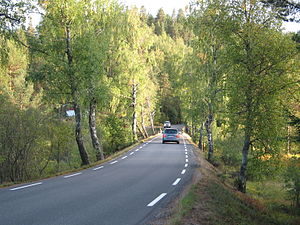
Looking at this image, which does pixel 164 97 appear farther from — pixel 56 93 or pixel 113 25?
pixel 56 93

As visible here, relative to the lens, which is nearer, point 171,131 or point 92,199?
point 92,199

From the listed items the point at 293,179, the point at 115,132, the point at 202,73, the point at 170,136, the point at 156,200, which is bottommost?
the point at 293,179

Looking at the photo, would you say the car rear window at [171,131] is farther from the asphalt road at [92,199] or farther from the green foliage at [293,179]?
the asphalt road at [92,199]

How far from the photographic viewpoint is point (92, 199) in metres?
8.21

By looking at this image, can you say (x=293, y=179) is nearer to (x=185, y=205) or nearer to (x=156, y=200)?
(x=156, y=200)

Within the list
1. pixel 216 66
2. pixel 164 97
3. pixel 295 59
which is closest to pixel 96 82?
pixel 216 66

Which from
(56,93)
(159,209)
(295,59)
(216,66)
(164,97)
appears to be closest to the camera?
(159,209)

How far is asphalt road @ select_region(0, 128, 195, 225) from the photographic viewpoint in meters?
6.29

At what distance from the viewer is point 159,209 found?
24.7 feet

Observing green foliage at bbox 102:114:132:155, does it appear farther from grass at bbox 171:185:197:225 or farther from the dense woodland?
grass at bbox 171:185:197:225

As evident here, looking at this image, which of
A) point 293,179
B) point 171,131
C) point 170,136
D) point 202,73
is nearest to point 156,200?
point 293,179

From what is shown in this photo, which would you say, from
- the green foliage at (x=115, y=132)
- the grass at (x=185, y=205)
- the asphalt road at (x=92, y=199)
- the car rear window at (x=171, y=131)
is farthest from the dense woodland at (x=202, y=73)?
the car rear window at (x=171, y=131)

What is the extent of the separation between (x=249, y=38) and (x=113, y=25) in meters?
10.3

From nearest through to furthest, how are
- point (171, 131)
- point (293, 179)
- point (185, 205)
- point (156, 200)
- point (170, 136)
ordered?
point (185, 205) < point (156, 200) < point (293, 179) < point (170, 136) < point (171, 131)
